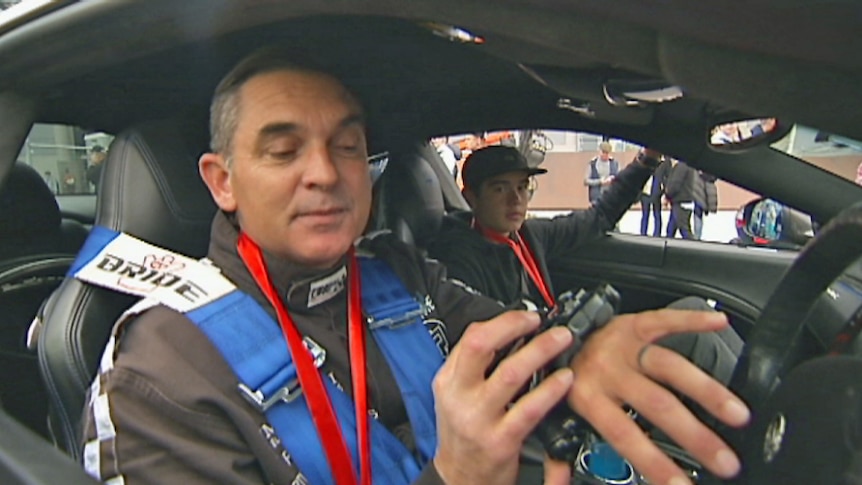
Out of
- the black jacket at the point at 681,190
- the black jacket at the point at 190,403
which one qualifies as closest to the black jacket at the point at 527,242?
the black jacket at the point at 681,190

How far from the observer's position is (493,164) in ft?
8.75

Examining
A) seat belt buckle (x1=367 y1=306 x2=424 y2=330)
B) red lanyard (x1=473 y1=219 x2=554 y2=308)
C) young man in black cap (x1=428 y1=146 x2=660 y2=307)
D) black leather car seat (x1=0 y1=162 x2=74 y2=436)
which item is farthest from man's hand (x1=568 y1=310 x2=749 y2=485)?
red lanyard (x1=473 y1=219 x2=554 y2=308)

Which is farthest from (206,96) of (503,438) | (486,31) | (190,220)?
(503,438)

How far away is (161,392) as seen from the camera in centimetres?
92

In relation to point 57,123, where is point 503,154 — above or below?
below

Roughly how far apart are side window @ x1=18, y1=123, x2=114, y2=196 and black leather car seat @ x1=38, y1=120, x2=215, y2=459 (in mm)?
331

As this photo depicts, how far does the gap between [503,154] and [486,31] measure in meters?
2.05

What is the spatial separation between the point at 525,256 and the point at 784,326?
6.27ft

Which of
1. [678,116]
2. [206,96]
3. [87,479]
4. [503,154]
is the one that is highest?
[206,96]

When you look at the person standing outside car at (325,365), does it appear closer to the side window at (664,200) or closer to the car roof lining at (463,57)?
the car roof lining at (463,57)

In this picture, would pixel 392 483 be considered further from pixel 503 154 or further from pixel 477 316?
pixel 503 154

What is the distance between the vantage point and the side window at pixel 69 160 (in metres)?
1.88

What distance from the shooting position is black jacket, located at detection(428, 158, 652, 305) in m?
2.39

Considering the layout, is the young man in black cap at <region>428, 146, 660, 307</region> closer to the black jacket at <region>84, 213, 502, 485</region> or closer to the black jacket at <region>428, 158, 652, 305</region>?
the black jacket at <region>428, 158, 652, 305</region>
